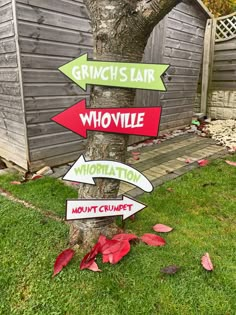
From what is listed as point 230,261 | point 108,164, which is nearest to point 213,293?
point 230,261

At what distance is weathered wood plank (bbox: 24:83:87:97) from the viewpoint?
9.50 feet

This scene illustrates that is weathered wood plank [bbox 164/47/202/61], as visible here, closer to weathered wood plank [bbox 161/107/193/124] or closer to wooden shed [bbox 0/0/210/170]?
weathered wood plank [bbox 161/107/193/124]

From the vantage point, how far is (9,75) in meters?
3.00

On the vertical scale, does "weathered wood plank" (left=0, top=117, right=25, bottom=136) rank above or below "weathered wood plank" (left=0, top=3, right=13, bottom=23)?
below

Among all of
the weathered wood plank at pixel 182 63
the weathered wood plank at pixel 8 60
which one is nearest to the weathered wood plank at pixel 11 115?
the weathered wood plank at pixel 8 60

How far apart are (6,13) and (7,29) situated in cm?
15

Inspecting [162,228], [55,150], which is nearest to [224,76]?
[55,150]

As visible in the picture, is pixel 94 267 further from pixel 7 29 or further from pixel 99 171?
pixel 7 29

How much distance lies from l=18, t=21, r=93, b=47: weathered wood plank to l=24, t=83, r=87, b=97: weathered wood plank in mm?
494

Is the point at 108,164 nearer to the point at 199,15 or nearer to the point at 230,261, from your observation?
the point at 230,261

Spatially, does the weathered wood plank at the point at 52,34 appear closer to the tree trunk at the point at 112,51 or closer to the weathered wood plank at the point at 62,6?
the weathered wood plank at the point at 62,6

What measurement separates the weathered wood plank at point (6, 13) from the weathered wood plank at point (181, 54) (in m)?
2.77

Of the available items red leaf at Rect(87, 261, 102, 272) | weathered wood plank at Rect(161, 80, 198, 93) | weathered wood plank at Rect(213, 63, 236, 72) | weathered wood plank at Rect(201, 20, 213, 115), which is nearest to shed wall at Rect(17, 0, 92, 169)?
red leaf at Rect(87, 261, 102, 272)

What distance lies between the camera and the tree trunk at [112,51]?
4.55 ft
